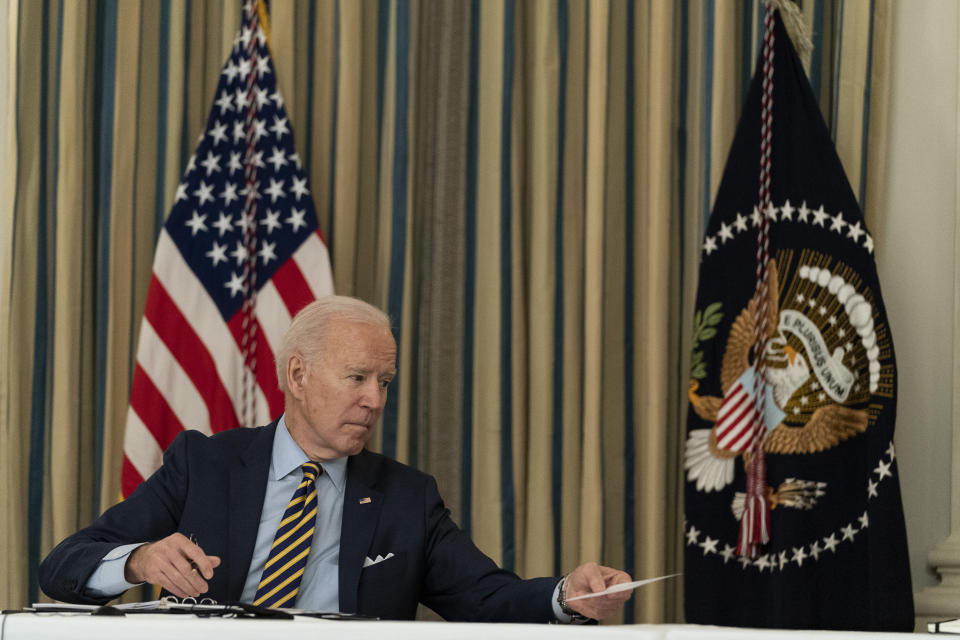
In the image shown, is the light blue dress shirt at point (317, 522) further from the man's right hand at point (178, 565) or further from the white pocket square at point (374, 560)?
the man's right hand at point (178, 565)

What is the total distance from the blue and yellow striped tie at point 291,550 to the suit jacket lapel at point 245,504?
0.15 feet

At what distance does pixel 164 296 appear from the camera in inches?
149

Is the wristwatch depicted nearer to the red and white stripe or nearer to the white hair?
the white hair

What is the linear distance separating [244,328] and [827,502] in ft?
5.88

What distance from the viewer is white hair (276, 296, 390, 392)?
2701mm

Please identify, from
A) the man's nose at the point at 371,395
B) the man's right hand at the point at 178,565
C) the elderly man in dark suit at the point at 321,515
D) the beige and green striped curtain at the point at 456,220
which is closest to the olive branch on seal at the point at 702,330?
the beige and green striped curtain at the point at 456,220

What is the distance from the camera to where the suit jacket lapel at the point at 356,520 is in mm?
2521

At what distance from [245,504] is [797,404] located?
156 centimetres

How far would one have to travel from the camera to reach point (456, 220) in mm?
3885

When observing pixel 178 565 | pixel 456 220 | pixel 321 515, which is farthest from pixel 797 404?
pixel 178 565

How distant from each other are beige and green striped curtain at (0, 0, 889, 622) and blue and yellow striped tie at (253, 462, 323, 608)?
4.21 ft

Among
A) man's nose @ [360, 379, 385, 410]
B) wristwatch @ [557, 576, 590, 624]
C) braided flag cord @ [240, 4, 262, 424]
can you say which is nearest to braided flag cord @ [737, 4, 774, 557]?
wristwatch @ [557, 576, 590, 624]

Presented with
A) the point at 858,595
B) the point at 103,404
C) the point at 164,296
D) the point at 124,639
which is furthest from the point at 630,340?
the point at 124,639

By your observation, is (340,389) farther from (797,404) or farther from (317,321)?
(797,404)
